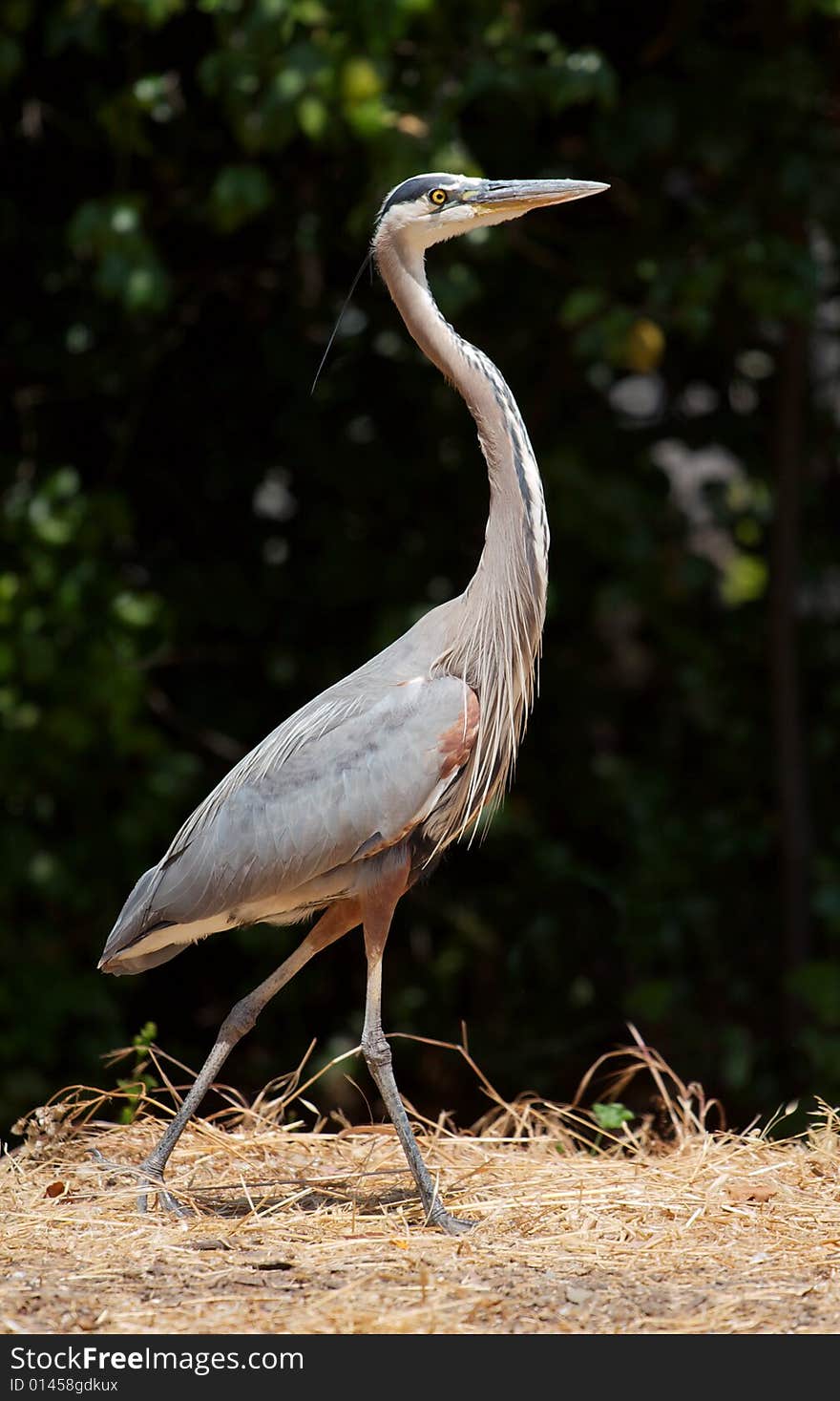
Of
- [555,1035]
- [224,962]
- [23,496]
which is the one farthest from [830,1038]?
[23,496]

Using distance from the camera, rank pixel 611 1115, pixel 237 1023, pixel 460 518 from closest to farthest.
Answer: pixel 237 1023
pixel 611 1115
pixel 460 518

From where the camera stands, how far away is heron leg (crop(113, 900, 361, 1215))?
156 inches

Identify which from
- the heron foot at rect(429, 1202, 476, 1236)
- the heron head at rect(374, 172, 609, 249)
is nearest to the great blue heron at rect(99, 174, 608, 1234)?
the heron head at rect(374, 172, 609, 249)

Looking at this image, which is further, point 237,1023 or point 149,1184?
point 237,1023

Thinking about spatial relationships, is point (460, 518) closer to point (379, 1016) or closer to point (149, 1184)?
point (379, 1016)

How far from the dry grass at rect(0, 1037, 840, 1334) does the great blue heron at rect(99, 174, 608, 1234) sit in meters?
0.24

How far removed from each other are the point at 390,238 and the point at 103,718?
2809 millimetres

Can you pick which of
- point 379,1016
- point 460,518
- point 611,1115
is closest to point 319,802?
point 379,1016

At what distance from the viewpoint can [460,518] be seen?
7293 mm

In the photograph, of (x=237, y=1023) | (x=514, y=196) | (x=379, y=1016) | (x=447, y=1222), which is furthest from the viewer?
(x=514, y=196)

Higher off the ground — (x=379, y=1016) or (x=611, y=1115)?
(x=379, y=1016)

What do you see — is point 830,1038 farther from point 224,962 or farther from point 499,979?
point 224,962

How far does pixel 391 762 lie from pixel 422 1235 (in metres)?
1.04

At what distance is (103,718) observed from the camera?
6.53 metres
